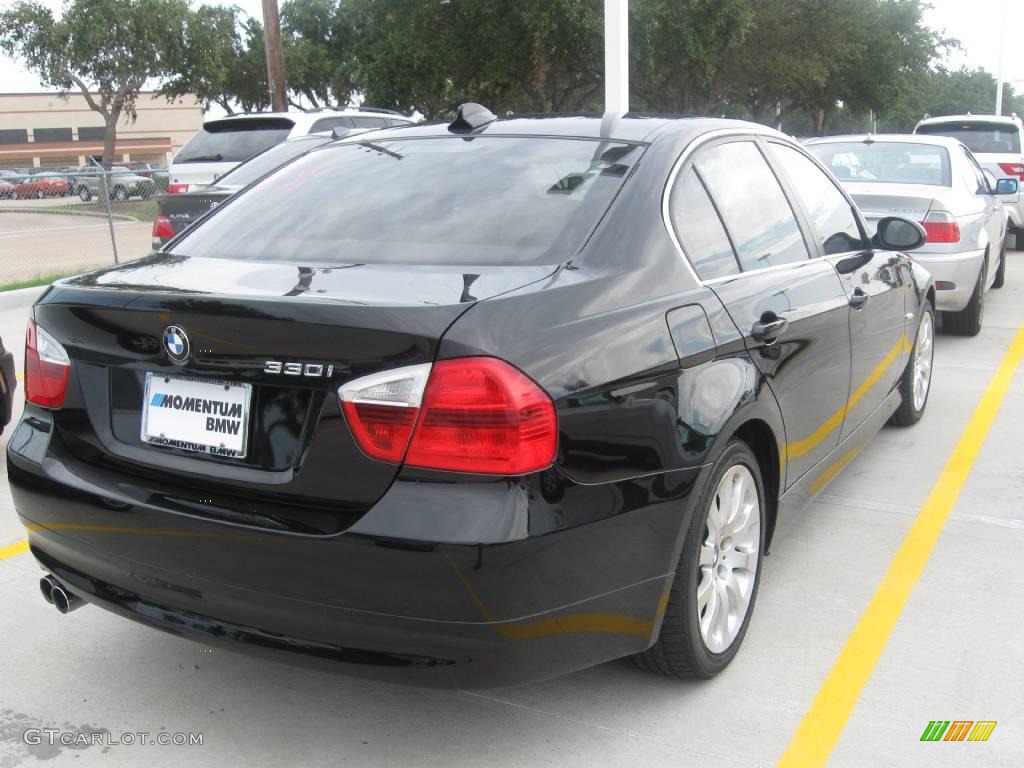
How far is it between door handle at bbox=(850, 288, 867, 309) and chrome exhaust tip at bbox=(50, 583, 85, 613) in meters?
2.93

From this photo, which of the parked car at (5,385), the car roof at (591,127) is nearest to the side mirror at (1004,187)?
the car roof at (591,127)

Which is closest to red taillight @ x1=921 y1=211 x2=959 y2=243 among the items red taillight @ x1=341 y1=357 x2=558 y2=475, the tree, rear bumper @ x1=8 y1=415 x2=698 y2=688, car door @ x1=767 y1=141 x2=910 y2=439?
car door @ x1=767 y1=141 x2=910 y2=439

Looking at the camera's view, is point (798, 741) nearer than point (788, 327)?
Yes

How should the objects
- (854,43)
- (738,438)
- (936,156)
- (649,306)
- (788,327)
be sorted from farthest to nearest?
1. (854,43)
2. (936,156)
3. (788,327)
4. (738,438)
5. (649,306)

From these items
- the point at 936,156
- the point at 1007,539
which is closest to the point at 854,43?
the point at 936,156

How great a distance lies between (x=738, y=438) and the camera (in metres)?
3.23

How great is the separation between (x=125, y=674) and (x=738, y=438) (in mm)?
2007

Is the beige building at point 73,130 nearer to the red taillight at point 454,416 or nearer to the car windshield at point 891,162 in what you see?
the car windshield at point 891,162

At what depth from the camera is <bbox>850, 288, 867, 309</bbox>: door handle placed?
4227 millimetres

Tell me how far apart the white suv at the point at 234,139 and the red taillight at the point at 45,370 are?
29.9 ft

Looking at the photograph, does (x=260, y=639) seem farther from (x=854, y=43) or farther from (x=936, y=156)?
(x=854, y=43)

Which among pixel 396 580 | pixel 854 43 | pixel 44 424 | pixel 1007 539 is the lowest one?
pixel 1007 539

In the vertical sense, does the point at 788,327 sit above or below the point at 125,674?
above

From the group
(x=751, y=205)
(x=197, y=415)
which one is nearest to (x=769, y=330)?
(x=751, y=205)
